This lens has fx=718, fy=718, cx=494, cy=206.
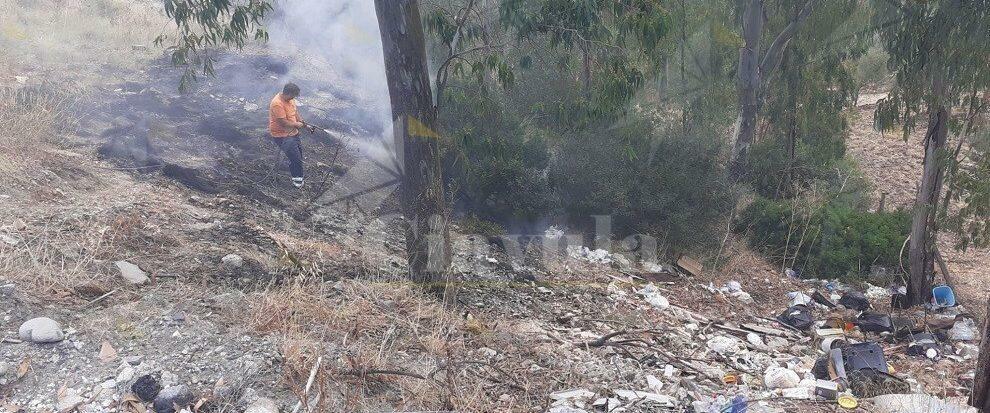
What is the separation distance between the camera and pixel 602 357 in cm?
488

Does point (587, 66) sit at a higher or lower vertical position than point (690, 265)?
higher

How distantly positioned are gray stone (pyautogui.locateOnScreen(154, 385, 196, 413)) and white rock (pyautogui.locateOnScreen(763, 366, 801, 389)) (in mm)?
3495

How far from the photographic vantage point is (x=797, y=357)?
18.1 ft

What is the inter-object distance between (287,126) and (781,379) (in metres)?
5.45

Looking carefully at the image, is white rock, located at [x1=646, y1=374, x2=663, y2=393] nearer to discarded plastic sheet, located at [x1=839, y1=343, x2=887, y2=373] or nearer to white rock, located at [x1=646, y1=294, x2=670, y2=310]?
→ discarded plastic sheet, located at [x1=839, y1=343, x2=887, y2=373]

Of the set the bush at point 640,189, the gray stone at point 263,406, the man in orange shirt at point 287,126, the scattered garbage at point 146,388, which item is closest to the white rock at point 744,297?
the bush at point 640,189

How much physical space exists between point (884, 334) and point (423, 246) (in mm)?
4196

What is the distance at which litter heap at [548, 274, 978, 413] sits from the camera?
4.22 metres

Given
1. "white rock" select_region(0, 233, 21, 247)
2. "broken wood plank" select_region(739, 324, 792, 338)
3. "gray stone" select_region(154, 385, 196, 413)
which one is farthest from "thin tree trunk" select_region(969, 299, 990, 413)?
"white rock" select_region(0, 233, 21, 247)

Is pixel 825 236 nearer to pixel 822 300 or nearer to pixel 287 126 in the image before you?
pixel 822 300

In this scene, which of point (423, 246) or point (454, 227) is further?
point (454, 227)

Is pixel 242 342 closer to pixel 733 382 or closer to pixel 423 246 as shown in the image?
pixel 423 246

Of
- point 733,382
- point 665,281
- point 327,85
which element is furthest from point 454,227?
point 327,85

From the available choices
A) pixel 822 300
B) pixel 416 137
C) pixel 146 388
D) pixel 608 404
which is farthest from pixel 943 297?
pixel 146 388
